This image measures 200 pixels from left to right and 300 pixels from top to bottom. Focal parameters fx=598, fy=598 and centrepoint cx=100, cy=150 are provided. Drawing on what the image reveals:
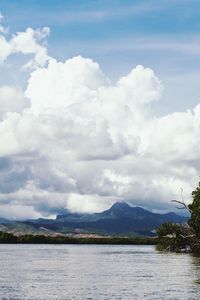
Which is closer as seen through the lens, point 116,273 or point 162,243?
point 116,273

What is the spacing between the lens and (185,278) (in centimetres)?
7256

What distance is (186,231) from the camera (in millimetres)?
129500

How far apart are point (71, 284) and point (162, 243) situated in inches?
2994

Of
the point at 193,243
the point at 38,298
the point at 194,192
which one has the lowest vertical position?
the point at 38,298

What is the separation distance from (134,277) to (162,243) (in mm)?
63355

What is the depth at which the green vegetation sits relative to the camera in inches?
5017

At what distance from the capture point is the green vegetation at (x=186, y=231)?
12744 centimetres

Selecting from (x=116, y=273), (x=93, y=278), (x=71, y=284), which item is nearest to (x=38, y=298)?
(x=71, y=284)

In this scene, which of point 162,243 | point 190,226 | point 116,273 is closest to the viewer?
point 116,273

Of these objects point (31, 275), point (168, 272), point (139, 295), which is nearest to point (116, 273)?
point (168, 272)

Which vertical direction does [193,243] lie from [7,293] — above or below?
above

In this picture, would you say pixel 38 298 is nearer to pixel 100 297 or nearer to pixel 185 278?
pixel 100 297

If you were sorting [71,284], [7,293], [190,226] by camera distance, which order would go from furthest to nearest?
[190,226], [71,284], [7,293]

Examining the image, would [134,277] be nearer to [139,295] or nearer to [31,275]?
[31,275]
